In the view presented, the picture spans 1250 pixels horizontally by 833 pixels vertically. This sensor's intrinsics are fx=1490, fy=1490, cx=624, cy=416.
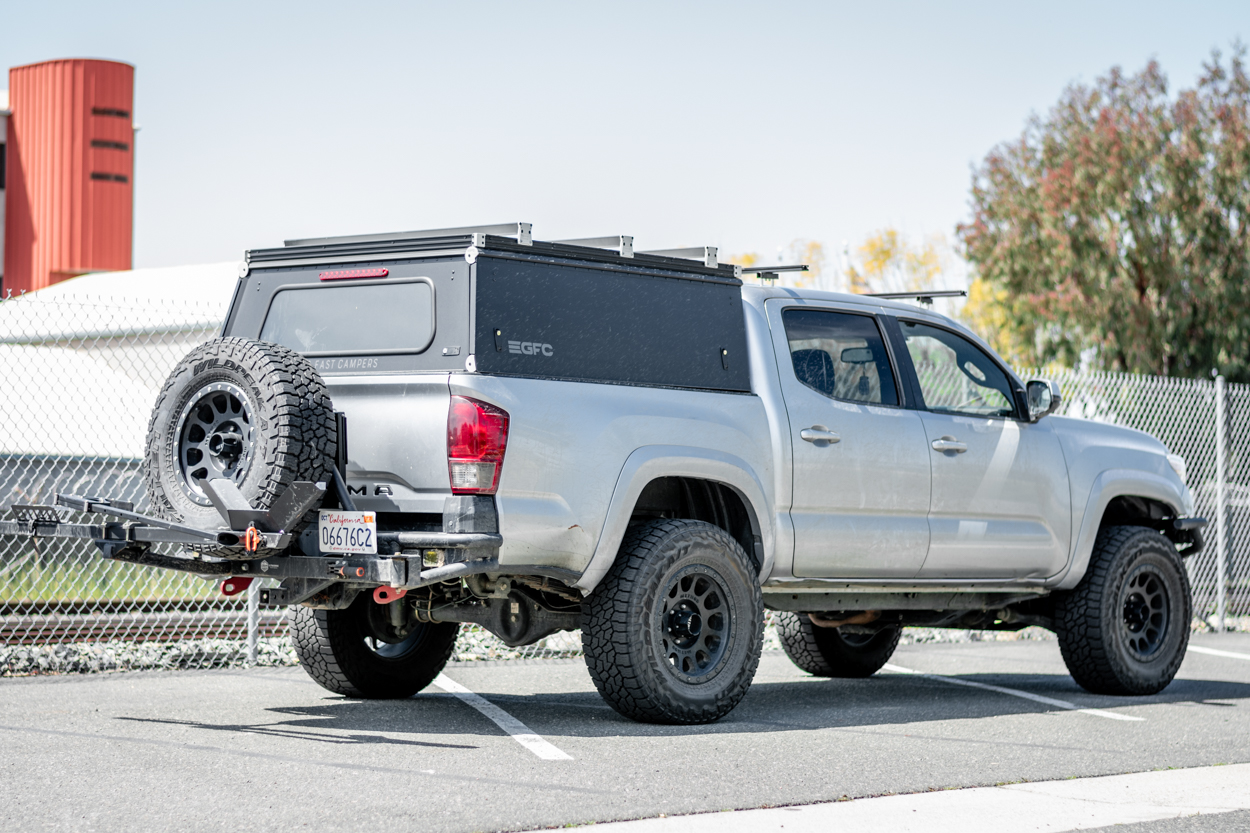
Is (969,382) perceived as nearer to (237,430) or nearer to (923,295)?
(923,295)

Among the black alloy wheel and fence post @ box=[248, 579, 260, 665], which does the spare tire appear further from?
fence post @ box=[248, 579, 260, 665]

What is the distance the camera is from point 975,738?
7086mm

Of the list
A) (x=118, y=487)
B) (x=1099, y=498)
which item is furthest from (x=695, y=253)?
(x=118, y=487)

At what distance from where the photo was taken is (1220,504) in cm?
1305

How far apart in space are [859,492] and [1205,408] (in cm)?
746

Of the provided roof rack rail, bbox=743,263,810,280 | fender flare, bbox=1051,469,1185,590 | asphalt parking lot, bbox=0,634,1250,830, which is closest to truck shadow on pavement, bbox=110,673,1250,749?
asphalt parking lot, bbox=0,634,1250,830

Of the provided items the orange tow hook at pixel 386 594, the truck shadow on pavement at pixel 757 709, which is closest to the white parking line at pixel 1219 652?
the truck shadow on pavement at pixel 757 709

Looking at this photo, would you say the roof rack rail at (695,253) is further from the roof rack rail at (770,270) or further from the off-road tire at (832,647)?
the off-road tire at (832,647)

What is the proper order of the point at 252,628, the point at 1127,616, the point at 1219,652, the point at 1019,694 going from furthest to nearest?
the point at 1219,652, the point at 252,628, the point at 1127,616, the point at 1019,694

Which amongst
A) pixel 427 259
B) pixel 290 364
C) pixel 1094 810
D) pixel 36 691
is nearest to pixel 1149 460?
pixel 1094 810

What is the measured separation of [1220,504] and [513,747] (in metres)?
8.82

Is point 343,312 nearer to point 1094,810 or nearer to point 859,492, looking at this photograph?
point 859,492

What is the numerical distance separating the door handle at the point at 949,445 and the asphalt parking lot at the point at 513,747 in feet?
4.67

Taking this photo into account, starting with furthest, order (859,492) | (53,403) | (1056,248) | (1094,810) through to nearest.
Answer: (1056,248)
(53,403)
(859,492)
(1094,810)
